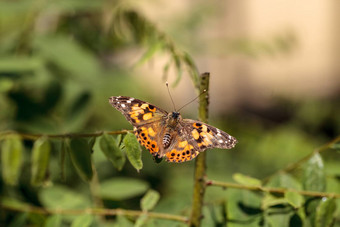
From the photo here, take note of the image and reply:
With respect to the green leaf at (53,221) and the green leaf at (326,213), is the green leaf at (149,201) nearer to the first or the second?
the green leaf at (53,221)

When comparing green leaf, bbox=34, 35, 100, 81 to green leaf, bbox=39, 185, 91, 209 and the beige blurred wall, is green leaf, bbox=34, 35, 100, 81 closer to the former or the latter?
green leaf, bbox=39, 185, 91, 209

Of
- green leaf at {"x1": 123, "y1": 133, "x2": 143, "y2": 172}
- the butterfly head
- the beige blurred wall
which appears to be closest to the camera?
green leaf at {"x1": 123, "y1": 133, "x2": 143, "y2": 172}

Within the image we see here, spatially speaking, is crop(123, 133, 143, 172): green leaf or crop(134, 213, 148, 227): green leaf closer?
crop(123, 133, 143, 172): green leaf

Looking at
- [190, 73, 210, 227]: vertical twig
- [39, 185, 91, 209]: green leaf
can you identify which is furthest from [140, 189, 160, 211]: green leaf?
[39, 185, 91, 209]: green leaf

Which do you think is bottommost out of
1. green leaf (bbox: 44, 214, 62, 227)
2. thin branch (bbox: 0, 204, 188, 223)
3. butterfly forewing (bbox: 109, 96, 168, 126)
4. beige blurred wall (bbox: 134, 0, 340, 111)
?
green leaf (bbox: 44, 214, 62, 227)

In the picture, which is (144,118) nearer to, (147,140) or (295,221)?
(147,140)

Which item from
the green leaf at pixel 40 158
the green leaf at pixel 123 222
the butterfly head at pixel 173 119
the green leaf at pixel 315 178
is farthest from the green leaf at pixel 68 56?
the green leaf at pixel 315 178
